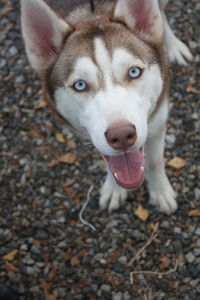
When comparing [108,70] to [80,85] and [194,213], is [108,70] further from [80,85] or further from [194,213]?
[194,213]

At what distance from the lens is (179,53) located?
4707 millimetres

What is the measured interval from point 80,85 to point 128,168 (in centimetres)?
58

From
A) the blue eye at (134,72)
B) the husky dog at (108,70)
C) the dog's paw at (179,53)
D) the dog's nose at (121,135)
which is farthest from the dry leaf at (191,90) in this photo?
the dog's nose at (121,135)

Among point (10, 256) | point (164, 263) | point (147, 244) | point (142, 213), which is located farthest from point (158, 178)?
point (10, 256)

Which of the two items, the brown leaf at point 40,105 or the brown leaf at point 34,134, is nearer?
the brown leaf at point 34,134

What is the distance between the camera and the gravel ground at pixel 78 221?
371 centimetres

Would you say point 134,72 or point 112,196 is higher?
point 134,72

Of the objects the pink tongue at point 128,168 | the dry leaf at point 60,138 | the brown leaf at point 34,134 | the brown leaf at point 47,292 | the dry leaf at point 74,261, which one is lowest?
the dry leaf at point 74,261

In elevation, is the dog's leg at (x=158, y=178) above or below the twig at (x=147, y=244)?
above

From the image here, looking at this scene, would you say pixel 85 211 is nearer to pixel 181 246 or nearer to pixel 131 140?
pixel 181 246

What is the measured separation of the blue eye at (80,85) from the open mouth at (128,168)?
0.46m

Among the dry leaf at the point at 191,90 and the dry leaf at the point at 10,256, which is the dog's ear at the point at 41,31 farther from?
the dry leaf at the point at 191,90

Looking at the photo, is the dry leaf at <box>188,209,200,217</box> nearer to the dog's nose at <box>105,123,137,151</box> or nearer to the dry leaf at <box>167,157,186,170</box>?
the dry leaf at <box>167,157,186,170</box>

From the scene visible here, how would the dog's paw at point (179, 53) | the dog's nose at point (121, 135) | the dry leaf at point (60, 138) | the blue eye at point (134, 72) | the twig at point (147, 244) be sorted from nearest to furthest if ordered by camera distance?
the dog's nose at point (121, 135) → the blue eye at point (134, 72) → the twig at point (147, 244) → the dry leaf at point (60, 138) → the dog's paw at point (179, 53)
